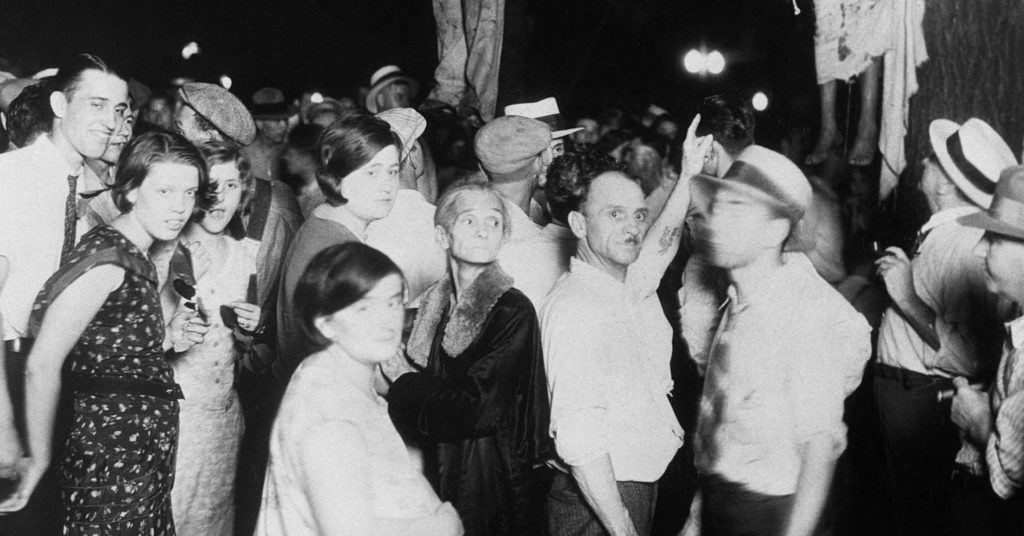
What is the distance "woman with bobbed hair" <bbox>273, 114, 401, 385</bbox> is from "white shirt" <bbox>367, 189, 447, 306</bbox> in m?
0.28

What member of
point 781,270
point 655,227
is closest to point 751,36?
point 655,227

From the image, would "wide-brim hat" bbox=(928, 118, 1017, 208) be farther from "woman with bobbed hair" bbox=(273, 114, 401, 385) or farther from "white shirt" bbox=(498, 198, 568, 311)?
"woman with bobbed hair" bbox=(273, 114, 401, 385)

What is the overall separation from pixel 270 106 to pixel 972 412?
4.30 metres

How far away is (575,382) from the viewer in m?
2.57

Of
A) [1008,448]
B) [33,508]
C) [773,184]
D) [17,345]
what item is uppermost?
[773,184]

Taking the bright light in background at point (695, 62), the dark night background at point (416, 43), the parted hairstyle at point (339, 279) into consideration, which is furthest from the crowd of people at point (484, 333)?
the bright light in background at point (695, 62)

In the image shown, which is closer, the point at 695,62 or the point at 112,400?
the point at 112,400

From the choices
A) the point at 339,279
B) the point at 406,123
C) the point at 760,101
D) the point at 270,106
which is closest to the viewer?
the point at 339,279

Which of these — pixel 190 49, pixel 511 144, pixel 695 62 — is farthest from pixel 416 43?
pixel 511 144

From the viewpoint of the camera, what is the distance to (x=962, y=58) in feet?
11.3

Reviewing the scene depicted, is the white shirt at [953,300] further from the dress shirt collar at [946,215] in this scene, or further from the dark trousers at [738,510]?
the dark trousers at [738,510]

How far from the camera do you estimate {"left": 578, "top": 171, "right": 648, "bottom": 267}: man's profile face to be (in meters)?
2.83

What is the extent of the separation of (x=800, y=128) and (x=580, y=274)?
1701 mm

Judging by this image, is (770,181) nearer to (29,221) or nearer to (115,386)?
(115,386)
